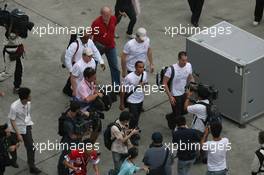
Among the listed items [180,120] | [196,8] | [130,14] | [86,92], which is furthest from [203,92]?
[196,8]

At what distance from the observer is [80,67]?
14461 millimetres

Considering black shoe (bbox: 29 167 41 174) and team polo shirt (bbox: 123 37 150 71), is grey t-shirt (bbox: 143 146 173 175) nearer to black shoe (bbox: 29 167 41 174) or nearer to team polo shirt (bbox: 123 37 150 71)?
black shoe (bbox: 29 167 41 174)

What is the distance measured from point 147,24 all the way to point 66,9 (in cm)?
191

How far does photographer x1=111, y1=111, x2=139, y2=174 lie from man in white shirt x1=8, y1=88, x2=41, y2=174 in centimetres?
140

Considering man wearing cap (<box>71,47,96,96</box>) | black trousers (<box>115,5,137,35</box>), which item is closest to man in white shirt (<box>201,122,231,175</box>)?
man wearing cap (<box>71,47,96,96</box>)

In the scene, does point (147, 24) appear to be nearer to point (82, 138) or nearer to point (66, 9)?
point (66, 9)

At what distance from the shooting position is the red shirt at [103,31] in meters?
15.6

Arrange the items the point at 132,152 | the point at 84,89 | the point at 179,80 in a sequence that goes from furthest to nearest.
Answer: the point at 179,80 → the point at 84,89 → the point at 132,152

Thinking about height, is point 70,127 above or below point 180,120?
below

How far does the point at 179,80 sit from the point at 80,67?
1.70m

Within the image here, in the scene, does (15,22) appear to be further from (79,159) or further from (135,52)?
(79,159)

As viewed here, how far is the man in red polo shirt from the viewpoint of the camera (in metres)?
15.6

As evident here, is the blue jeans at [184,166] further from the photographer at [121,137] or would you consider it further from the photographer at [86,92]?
the photographer at [86,92]

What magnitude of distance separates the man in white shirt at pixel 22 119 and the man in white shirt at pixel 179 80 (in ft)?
8.33
